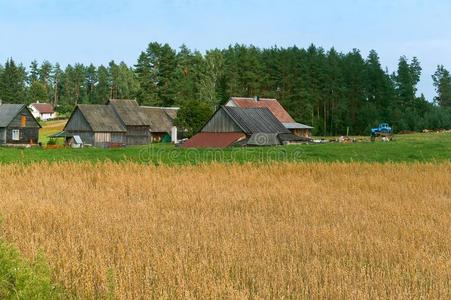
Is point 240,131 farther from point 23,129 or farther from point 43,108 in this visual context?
point 43,108

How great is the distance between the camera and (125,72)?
134625 millimetres

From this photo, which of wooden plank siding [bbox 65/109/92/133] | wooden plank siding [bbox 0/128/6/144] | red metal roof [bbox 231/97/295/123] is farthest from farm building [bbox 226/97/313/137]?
wooden plank siding [bbox 0/128/6/144]

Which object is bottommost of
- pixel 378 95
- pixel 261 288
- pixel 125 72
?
pixel 261 288

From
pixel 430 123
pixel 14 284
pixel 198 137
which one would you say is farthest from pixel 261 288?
pixel 430 123

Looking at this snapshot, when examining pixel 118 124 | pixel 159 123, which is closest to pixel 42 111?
pixel 159 123

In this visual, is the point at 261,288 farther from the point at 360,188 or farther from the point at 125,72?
the point at 125,72

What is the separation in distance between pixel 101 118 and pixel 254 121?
79.0 feet

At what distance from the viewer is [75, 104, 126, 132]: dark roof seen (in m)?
64.1

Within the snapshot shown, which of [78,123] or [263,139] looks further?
[78,123]

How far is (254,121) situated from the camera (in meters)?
50.5

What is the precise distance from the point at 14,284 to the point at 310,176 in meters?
13.6

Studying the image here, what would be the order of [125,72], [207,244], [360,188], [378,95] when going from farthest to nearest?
[125,72], [378,95], [360,188], [207,244]

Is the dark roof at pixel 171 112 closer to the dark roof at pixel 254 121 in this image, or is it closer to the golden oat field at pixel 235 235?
the dark roof at pixel 254 121

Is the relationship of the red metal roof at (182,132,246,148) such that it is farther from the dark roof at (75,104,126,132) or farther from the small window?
the small window
